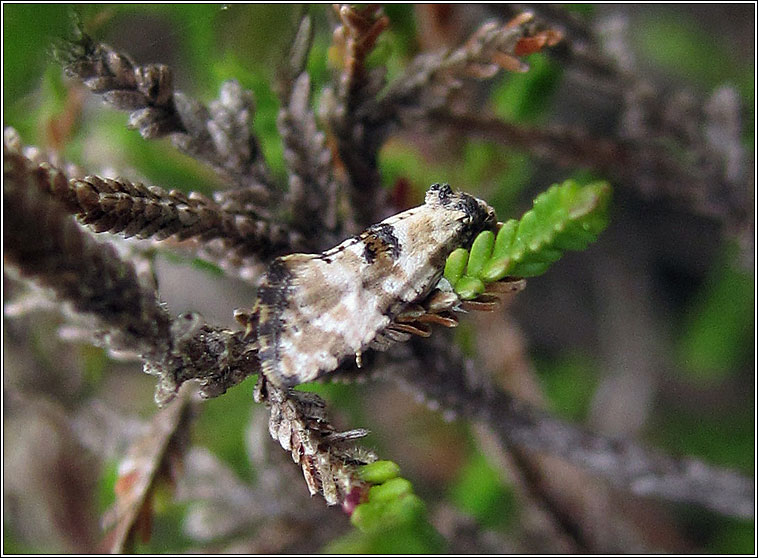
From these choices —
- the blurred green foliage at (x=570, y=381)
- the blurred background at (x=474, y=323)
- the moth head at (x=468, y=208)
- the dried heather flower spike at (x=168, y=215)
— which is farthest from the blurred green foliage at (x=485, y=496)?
the moth head at (x=468, y=208)

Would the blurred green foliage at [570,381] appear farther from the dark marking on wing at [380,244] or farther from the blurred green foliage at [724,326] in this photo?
the dark marking on wing at [380,244]

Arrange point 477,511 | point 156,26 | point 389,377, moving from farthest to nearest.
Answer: point 156,26, point 477,511, point 389,377

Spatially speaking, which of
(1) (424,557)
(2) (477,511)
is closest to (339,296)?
(1) (424,557)

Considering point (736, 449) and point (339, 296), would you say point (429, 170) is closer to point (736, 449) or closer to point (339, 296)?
point (339, 296)

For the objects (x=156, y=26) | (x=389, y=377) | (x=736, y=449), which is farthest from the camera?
(x=156, y=26)

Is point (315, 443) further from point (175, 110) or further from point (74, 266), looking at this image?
point (175, 110)
